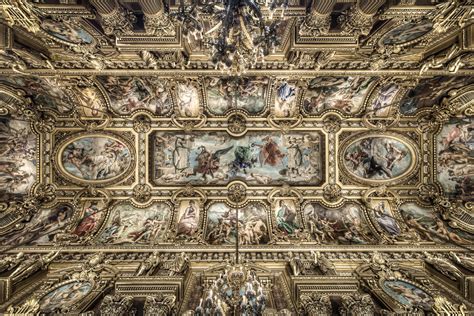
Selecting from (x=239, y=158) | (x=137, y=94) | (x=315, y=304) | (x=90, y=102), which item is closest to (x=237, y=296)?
(x=315, y=304)

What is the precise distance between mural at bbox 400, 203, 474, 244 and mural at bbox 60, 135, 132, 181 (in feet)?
34.2

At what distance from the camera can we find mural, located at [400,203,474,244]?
821 cm

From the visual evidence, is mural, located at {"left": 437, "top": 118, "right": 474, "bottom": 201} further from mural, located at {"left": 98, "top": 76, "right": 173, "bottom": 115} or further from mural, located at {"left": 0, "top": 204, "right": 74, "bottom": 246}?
mural, located at {"left": 0, "top": 204, "right": 74, "bottom": 246}

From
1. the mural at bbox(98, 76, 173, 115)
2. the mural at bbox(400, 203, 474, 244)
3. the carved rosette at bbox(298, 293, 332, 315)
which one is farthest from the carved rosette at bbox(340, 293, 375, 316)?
the mural at bbox(98, 76, 173, 115)

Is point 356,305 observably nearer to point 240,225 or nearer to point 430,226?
point 240,225

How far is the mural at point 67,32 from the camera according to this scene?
660 centimetres

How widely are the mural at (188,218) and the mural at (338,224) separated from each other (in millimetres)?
4021

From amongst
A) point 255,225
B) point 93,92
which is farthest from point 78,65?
point 255,225

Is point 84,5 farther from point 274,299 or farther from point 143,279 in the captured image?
point 274,299

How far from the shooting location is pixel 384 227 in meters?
9.09

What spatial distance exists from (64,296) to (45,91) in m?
6.47

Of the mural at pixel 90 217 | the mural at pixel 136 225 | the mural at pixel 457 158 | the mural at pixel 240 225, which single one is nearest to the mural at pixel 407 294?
the mural at pixel 240 225

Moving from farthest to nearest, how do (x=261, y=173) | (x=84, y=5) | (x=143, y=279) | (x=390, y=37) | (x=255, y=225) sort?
1. (x=261, y=173)
2. (x=255, y=225)
3. (x=390, y=37)
4. (x=143, y=279)
5. (x=84, y=5)

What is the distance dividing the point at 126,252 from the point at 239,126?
5.73m
